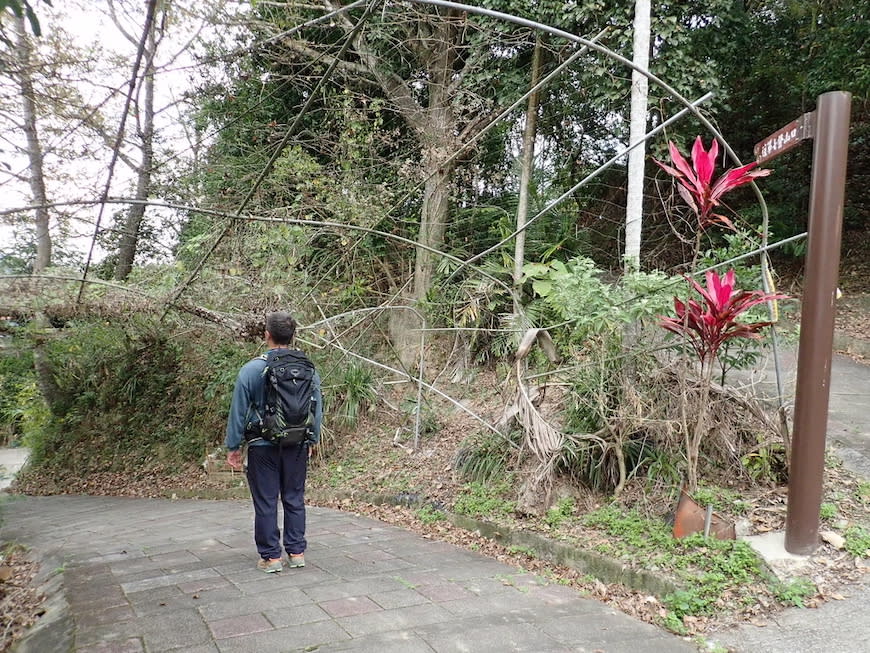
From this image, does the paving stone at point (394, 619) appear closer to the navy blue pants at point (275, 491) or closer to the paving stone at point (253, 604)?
the paving stone at point (253, 604)

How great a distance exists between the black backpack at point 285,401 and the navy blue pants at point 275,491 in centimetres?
12

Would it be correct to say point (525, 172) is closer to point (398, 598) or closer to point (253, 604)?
point (398, 598)

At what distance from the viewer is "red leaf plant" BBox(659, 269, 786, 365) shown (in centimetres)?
346

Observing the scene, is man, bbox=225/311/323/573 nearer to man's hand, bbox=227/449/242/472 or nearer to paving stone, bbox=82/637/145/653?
man's hand, bbox=227/449/242/472

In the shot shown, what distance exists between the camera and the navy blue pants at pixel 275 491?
3.49 m

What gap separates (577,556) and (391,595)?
129 centimetres

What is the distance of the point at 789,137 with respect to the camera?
139 inches

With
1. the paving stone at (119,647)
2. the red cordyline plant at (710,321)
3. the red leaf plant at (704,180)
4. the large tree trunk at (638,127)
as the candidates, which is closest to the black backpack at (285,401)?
the paving stone at (119,647)

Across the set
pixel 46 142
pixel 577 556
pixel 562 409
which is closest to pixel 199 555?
pixel 577 556

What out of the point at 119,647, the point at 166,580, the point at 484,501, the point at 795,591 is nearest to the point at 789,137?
the point at 795,591

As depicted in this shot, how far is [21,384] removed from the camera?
1254 cm

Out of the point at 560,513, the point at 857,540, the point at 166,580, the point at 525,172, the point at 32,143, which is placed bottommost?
the point at 166,580

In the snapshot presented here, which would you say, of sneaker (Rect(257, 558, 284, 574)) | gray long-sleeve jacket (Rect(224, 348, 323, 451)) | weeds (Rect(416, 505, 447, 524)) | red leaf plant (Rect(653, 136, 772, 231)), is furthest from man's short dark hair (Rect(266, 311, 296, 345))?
red leaf plant (Rect(653, 136, 772, 231))

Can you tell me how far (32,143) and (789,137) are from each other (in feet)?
17.6
